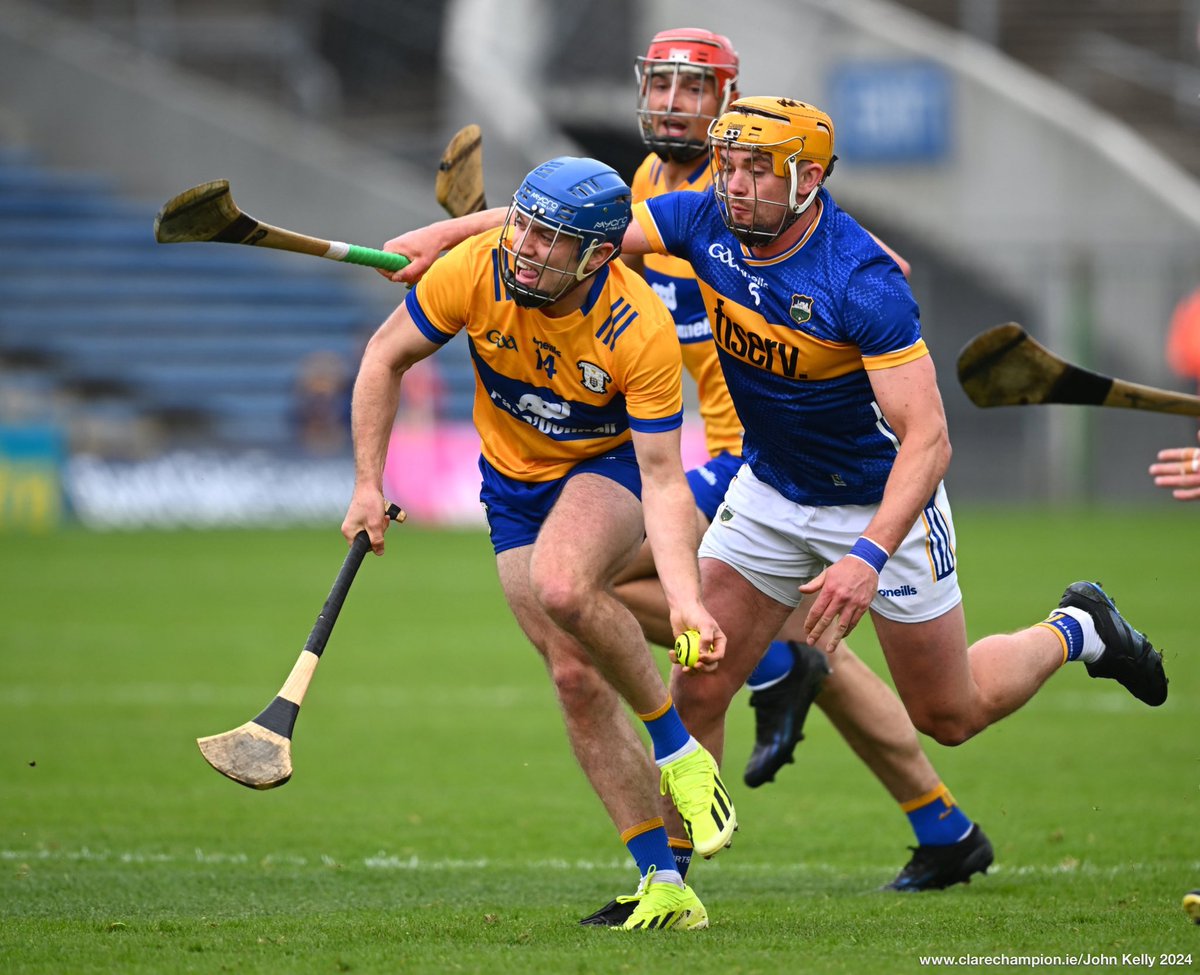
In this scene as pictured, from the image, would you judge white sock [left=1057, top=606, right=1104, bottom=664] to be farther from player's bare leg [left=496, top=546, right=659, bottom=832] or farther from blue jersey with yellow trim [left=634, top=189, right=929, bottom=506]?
player's bare leg [left=496, top=546, right=659, bottom=832]

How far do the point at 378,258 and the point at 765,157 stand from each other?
1.33 m

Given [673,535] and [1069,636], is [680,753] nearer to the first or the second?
[673,535]

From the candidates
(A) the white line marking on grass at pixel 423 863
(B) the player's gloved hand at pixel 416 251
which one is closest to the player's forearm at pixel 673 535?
(B) the player's gloved hand at pixel 416 251

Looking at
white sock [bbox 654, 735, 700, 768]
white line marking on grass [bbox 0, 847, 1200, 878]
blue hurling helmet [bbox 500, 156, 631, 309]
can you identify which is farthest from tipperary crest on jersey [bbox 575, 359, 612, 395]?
white line marking on grass [bbox 0, 847, 1200, 878]

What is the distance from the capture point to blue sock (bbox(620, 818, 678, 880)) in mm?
5473

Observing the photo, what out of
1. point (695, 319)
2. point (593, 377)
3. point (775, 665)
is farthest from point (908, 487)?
point (695, 319)

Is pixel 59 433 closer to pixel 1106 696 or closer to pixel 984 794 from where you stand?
pixel 1106 696

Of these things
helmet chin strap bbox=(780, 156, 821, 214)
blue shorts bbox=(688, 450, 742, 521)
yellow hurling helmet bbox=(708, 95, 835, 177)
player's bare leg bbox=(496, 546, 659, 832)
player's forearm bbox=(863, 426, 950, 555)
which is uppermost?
yellow hurling helmet bbox=(708, 95, 835, 177)

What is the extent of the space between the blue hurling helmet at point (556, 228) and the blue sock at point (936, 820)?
7.87ft

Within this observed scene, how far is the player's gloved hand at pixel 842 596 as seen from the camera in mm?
4941

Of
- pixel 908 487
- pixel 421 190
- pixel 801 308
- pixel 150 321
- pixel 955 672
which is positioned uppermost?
pixel 801 308

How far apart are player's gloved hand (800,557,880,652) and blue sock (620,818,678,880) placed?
0.93 metres

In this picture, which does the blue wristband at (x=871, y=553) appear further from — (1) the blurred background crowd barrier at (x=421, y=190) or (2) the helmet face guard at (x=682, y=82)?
(1) the blurred background crowd barrier at (x=421, y=190)

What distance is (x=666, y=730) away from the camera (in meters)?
5.38
